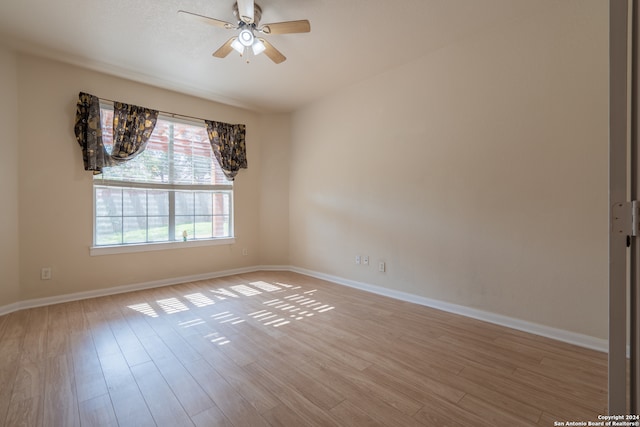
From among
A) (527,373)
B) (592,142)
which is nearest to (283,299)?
(527,373)

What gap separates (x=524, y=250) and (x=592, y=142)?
103cm

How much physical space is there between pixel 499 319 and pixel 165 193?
14.7 feet

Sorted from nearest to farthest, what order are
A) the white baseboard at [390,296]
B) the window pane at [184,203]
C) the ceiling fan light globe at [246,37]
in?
the white baseboard at [390,296] < the ceiling fan light globe at [246,37] < the window pane at [184,203]

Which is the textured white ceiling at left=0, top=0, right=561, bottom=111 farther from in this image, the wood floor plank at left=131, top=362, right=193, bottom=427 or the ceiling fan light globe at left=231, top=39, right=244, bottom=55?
the wood floor plank at left=131, top=362, right=193, bottom=427

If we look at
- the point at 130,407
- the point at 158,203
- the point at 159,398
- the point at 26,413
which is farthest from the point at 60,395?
the point at 158,203

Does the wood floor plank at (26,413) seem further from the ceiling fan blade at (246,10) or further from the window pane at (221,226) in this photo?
the window pane at (221,226)

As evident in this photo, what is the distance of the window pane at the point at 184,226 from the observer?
4305 millimetres

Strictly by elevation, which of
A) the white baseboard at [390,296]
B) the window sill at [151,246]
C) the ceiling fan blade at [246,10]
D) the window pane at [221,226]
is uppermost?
the ceiling fan blade at [246,10]

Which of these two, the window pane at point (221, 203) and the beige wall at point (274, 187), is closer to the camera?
the window pane at point (221, 203)

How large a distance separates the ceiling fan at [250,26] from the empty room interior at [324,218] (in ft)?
0.12

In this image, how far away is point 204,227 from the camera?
4590 millimetres

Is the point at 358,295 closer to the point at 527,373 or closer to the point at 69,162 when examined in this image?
the point at 527,373

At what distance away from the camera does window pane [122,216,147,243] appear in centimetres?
384

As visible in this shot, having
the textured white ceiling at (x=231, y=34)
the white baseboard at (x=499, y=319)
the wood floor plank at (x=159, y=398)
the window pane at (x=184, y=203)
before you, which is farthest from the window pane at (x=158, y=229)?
the white baseboard at (x=499, y=319)
